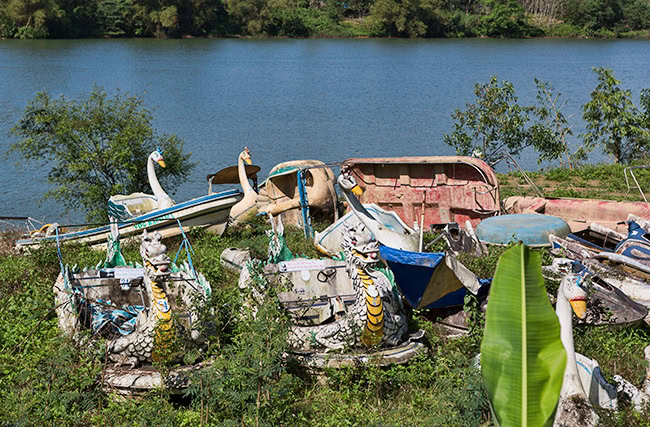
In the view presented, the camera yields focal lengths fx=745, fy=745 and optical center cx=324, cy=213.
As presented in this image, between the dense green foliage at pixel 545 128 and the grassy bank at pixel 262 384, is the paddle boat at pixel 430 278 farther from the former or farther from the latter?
the dense green foliage at pixel 545 128

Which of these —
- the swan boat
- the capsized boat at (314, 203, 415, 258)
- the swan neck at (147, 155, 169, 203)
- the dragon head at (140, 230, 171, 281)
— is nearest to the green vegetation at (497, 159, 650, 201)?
the capsized boat at (314, 203, 415, 258)

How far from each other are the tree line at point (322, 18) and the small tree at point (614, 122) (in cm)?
3961

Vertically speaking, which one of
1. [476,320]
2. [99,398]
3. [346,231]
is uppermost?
[346,231]

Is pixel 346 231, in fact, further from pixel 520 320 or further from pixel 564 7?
pixel 564 7

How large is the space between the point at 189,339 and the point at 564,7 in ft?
205

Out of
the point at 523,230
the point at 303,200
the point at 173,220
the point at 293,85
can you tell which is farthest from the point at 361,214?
the point at 293,85

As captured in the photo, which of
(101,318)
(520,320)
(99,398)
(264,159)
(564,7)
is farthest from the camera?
(564,7)

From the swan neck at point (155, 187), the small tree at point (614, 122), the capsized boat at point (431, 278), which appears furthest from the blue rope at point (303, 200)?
the small tree at point (614, 122)

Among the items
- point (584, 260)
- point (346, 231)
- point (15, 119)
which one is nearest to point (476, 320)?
point (346, 231)

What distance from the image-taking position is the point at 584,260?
30.0ft

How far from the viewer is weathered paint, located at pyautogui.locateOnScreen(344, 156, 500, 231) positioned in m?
12.3

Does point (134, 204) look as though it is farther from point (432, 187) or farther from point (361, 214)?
point (432, 187)

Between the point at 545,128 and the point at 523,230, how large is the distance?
953 cm

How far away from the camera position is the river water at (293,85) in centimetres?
2384
